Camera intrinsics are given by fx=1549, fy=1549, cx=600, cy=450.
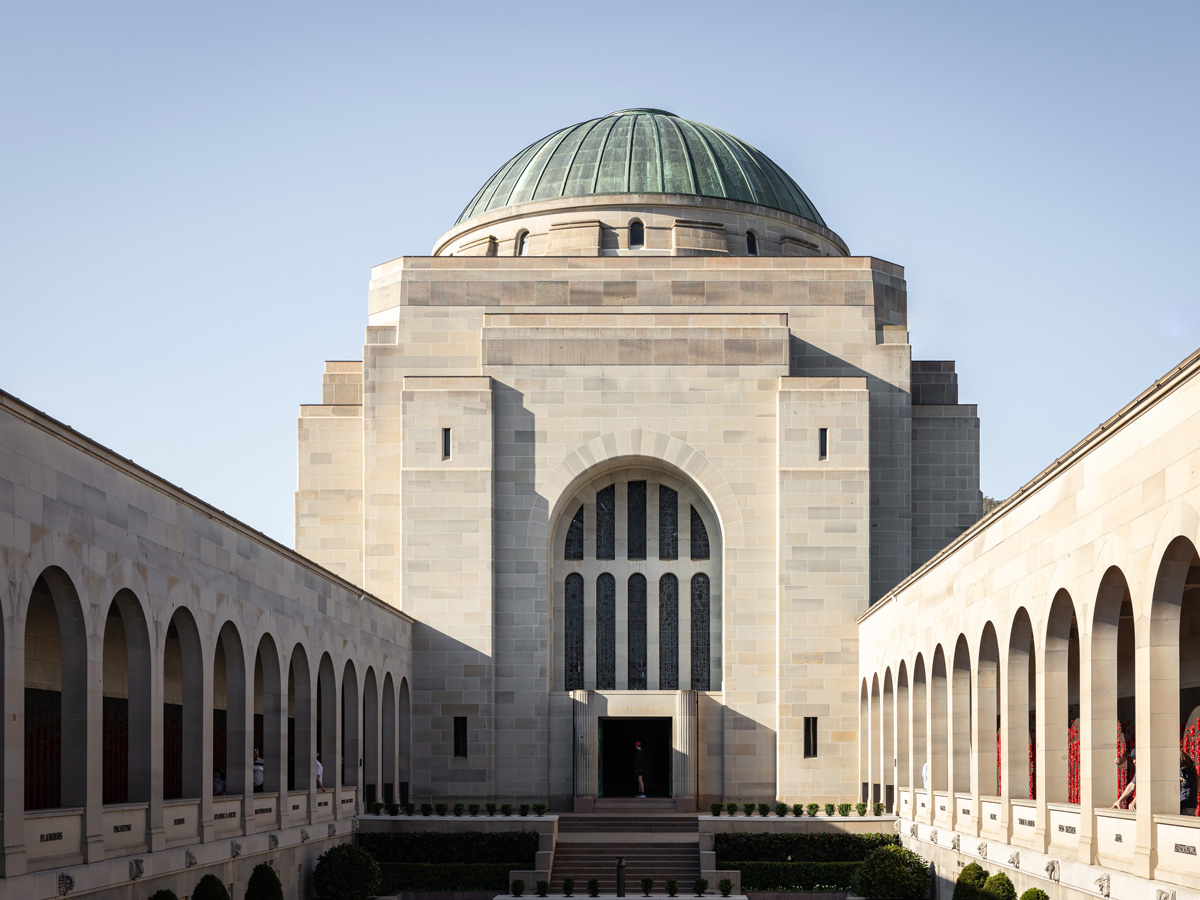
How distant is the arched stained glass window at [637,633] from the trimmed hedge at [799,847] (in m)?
9.49

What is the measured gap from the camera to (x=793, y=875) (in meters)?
32.7

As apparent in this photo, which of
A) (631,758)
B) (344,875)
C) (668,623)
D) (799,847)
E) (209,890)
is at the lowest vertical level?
(799,847)

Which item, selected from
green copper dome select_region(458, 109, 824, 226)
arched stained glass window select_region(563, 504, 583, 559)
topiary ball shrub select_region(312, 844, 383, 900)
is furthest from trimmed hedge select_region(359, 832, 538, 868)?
green copper dome select_region(458, 109, 824, 226)

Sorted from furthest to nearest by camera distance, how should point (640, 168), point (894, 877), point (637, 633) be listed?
point (640, 168)
point (637, 633)
point (894, 877)

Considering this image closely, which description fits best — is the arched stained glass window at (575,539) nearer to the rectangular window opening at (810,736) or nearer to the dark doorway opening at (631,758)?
the dark doorway opening at (631,758)

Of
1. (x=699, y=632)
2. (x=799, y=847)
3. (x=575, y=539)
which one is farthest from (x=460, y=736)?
(x=799, y=847)

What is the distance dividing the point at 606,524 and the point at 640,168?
45.0ft

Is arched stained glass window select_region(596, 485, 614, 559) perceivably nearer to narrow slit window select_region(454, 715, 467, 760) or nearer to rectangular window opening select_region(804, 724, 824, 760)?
narrow slit window select_region(454, 715, 467, 760)

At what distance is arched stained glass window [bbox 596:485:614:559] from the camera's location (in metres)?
43.2

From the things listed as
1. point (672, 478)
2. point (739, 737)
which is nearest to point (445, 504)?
point (672, 478)

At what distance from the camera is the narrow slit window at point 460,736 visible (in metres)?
41.1

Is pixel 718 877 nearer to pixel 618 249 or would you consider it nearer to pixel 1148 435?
pixel 1148 435

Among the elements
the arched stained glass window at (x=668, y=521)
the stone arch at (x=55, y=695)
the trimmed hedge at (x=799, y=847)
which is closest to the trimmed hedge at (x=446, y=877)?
the trimmed hedge at (x=799, y=847)

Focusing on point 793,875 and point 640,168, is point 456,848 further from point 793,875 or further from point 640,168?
point 640,168
